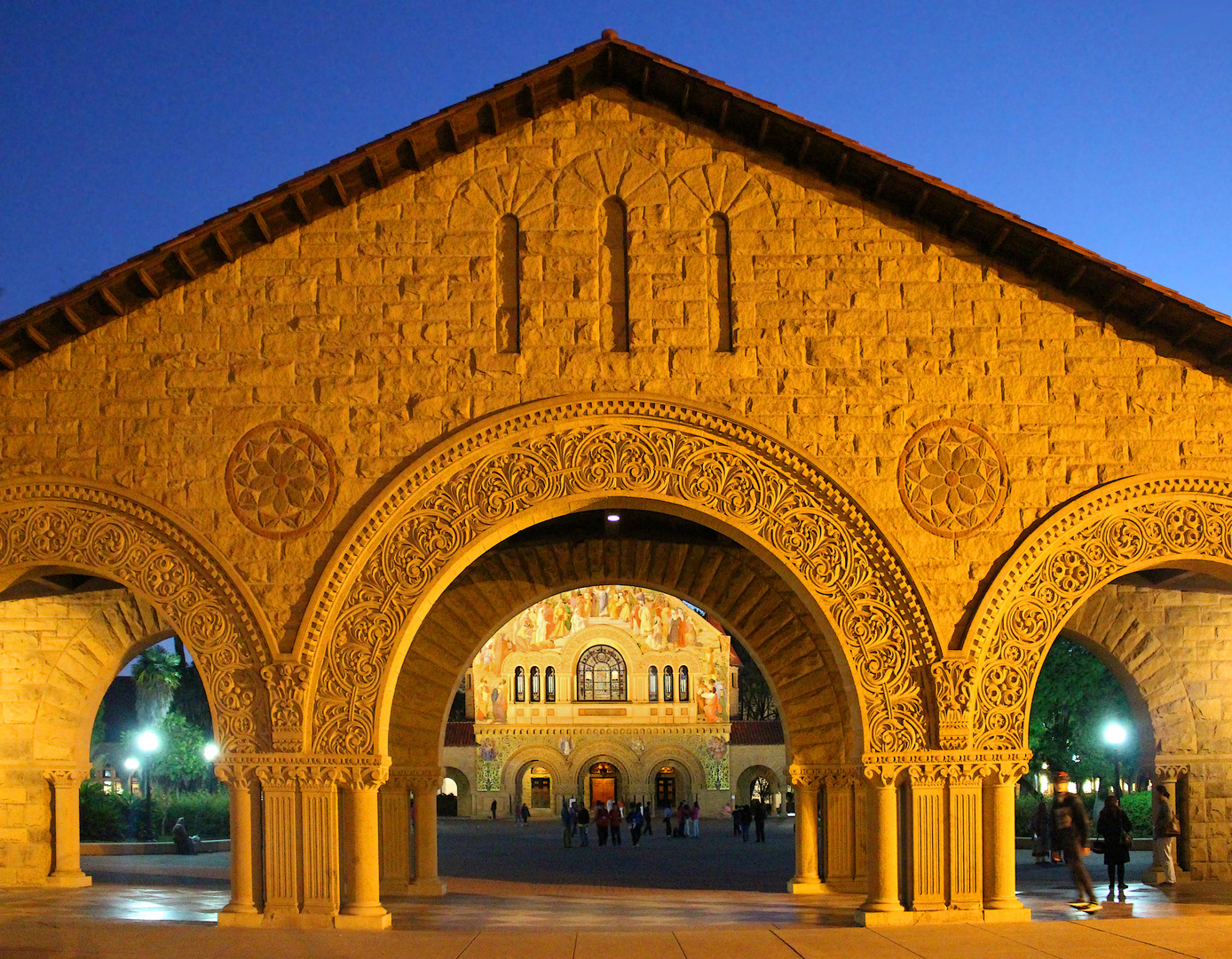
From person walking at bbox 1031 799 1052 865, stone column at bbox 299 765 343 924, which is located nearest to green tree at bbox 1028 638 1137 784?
person walking at bbox 1031 799 1052 865

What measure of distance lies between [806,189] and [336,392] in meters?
4.92

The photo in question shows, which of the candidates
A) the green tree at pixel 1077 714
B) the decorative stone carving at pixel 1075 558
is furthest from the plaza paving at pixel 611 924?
the green tree at pixel 1077 714

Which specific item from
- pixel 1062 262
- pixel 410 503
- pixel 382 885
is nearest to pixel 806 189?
pixel 1062 262

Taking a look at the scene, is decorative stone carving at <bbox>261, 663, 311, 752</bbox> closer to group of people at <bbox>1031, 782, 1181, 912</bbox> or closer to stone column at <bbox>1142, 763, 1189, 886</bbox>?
group of people at <bbox>1031, 782, 1181, 912</bbox>

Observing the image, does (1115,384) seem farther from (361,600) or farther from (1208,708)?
(361,600)

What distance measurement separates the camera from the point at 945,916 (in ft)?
41.0

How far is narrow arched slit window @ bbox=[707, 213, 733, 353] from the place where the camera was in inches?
524

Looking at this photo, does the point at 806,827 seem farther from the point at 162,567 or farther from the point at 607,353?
the point at 162,567

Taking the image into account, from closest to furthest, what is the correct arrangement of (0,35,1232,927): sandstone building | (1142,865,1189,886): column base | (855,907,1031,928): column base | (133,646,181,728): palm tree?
(855,907,1031,928): column base → (0,35,1232,927): sandstone building → (1142,865,1189,886): column base → (133,646,181,728): palm tree

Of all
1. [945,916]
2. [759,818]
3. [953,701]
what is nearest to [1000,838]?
[945,916]

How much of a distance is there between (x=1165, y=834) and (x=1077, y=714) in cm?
1673

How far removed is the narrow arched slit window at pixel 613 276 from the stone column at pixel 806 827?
6416mm

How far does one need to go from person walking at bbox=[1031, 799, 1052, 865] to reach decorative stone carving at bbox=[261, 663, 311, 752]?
42.9 ft

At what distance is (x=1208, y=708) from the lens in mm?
16438
